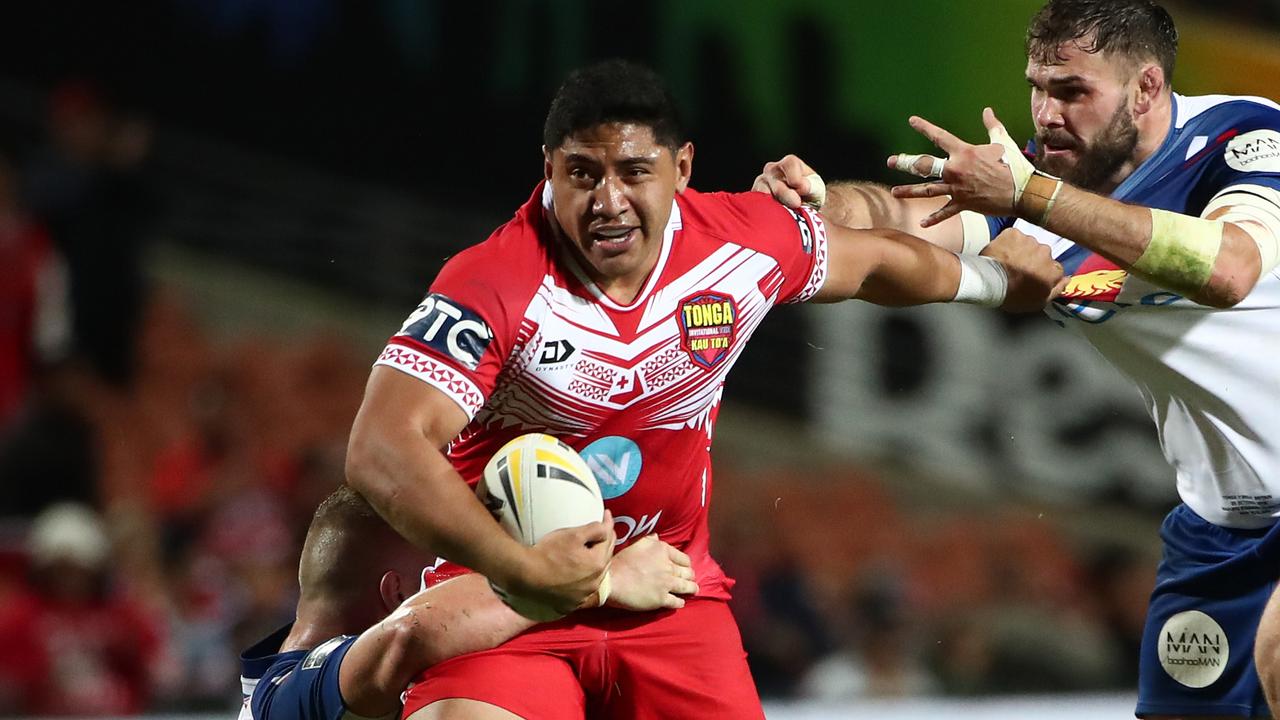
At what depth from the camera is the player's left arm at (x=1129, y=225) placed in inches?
168

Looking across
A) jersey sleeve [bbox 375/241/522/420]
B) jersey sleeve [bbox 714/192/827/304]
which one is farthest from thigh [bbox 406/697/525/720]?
jersey sleeve [bbox 714/192/827/304]

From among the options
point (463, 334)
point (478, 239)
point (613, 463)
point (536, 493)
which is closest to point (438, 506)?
point (536, 493)

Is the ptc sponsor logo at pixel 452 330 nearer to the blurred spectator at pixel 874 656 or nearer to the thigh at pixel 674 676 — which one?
the thigh at pixel 674 676

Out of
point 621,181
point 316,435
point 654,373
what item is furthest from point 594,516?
point 316,435

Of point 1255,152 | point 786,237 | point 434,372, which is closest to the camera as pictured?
point 434,372

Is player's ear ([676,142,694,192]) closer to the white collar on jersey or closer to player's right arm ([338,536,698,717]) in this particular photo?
the white collar on jersey

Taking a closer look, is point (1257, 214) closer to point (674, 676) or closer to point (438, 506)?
point (674, 676)

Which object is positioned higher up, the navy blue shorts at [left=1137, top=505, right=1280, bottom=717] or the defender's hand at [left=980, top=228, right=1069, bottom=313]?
the defender's hand at [left=980, top=228, right=1069, bottom=313]

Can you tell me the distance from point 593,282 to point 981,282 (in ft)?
4.21

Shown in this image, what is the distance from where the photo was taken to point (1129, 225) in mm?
4277

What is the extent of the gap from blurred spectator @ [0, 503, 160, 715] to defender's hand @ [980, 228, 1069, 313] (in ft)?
17.8

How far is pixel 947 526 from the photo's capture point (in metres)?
11.5

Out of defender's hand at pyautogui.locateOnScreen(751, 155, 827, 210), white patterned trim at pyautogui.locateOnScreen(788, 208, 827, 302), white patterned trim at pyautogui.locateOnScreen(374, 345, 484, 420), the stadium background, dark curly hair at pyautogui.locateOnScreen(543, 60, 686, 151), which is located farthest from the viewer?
the stadium background

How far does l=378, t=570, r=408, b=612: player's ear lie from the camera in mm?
4953
